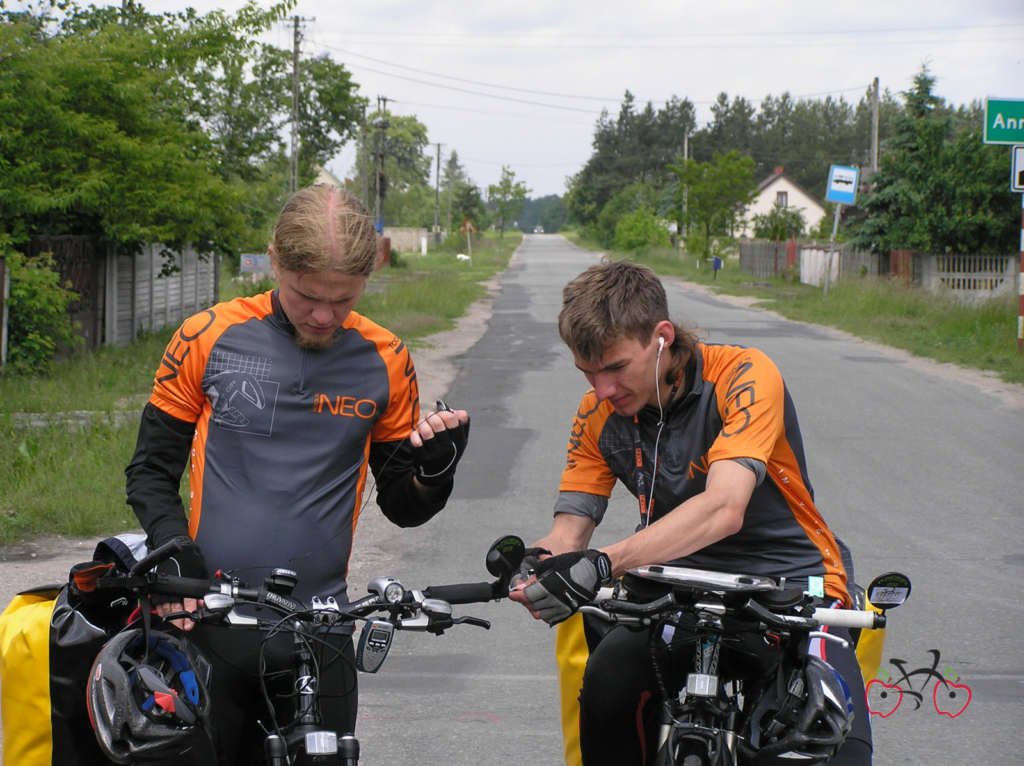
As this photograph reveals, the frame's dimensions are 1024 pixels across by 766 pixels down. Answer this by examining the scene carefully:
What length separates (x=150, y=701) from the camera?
2.38 metres

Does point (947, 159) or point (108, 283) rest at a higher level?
point (947, 159)

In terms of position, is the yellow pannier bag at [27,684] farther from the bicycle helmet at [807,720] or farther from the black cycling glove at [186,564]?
the bicycle helmet at [807,720]

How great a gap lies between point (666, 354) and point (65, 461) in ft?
22.8

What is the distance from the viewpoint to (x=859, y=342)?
21.4 m

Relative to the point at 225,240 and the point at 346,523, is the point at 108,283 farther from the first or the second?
the point at 346,523

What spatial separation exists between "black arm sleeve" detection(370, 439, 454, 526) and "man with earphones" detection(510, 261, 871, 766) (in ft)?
0.95

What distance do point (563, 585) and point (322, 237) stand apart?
0.90 m

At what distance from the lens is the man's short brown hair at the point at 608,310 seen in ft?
9.59

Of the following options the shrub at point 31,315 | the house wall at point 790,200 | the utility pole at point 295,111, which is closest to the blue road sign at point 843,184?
the utility pole at point 295,111

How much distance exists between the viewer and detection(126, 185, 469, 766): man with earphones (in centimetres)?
271

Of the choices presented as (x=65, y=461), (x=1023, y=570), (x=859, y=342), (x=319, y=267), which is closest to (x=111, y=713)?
(x=319, y=267)

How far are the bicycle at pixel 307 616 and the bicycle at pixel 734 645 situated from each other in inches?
12.9

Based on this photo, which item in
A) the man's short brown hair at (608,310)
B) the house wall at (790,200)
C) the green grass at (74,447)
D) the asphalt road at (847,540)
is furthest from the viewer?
the house wall at (790,200)

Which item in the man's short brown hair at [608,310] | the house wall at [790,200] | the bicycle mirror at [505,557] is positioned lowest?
the bicycle mirror at [505,557]
